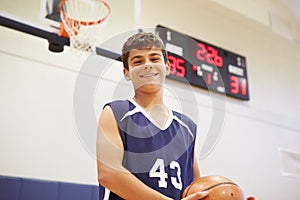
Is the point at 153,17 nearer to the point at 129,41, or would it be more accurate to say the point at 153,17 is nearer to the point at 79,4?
the point at 79,4

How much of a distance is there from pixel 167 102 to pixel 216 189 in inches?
51.0

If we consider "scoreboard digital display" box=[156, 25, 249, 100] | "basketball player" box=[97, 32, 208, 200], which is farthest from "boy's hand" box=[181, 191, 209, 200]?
"scoreboard digital display" box=[156, 25, 249, 100]

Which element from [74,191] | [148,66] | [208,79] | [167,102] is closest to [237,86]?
[208,79]

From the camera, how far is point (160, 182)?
99 cm

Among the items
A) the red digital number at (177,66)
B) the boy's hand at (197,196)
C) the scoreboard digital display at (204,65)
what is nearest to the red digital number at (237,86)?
the scoreboard digital display at (204,65)

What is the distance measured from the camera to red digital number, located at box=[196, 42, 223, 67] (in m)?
2.93

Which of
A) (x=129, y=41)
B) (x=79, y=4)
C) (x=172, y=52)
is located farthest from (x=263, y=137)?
(x=129, y=41)

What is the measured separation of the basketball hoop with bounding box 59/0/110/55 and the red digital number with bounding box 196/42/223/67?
96cm

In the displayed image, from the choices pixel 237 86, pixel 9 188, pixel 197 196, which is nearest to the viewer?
pixel 197 196

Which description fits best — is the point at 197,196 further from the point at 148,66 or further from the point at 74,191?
the point at 74,191

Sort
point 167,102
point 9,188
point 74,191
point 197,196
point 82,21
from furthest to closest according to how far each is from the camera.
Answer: point 167,102, point 82,21, point 74,191, point 9,188, point 197,196

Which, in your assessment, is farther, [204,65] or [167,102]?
[204,65]

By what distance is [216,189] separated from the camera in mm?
960

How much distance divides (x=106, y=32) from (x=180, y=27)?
890 millimetres
